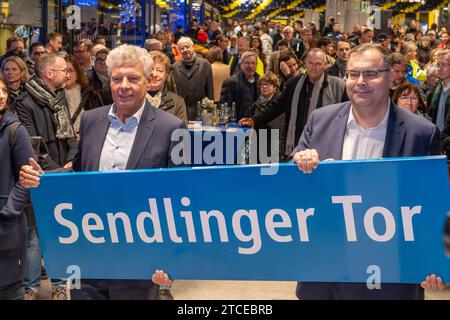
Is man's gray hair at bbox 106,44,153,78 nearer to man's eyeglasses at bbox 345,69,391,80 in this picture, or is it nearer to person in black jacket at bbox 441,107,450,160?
man's eyeglasses at bbox 345,69,391,80

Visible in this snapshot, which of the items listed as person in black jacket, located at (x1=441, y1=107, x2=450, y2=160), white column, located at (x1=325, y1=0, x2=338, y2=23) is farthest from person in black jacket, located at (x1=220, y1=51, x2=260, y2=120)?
white column, located at (x1=325, y1=0, x2=338, y2=23)

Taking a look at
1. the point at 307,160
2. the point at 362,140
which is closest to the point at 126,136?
the point at 307,160

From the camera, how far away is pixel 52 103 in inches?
256

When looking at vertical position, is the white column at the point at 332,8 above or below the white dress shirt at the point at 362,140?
below

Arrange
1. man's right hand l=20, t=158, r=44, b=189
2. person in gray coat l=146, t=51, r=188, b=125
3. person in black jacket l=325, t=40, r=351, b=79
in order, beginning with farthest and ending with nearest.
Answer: person in black jacket l=325, t=40, r=351, b=79 < person in gray coat l=146, t=51, r=188, b=125 < man's right hand l=20, t=158, r=44, b=189

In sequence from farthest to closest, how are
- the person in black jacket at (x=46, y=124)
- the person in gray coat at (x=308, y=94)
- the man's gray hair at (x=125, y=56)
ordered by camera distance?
the person in gray coat at (x=308, y=94), the person in black jacket at (x=46, y=124), the man's gray hair at (x=125, y=56)

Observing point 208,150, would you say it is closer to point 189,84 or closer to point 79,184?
point 189,84

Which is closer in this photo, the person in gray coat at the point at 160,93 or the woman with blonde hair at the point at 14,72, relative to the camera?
the person in gray coat at the point at 160,93

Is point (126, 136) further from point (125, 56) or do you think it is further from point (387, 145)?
point (387, 145)

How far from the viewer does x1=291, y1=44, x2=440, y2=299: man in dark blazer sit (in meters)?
3.47

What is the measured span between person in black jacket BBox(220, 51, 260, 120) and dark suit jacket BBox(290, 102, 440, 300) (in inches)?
279

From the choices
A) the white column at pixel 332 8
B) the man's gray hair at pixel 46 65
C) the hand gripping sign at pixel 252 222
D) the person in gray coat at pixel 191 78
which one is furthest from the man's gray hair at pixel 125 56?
the white column at pixel 332 8

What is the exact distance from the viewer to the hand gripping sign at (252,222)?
338cm

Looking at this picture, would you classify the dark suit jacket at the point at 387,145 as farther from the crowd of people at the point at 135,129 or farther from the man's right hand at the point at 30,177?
the man's right hand at the point at 30,177
